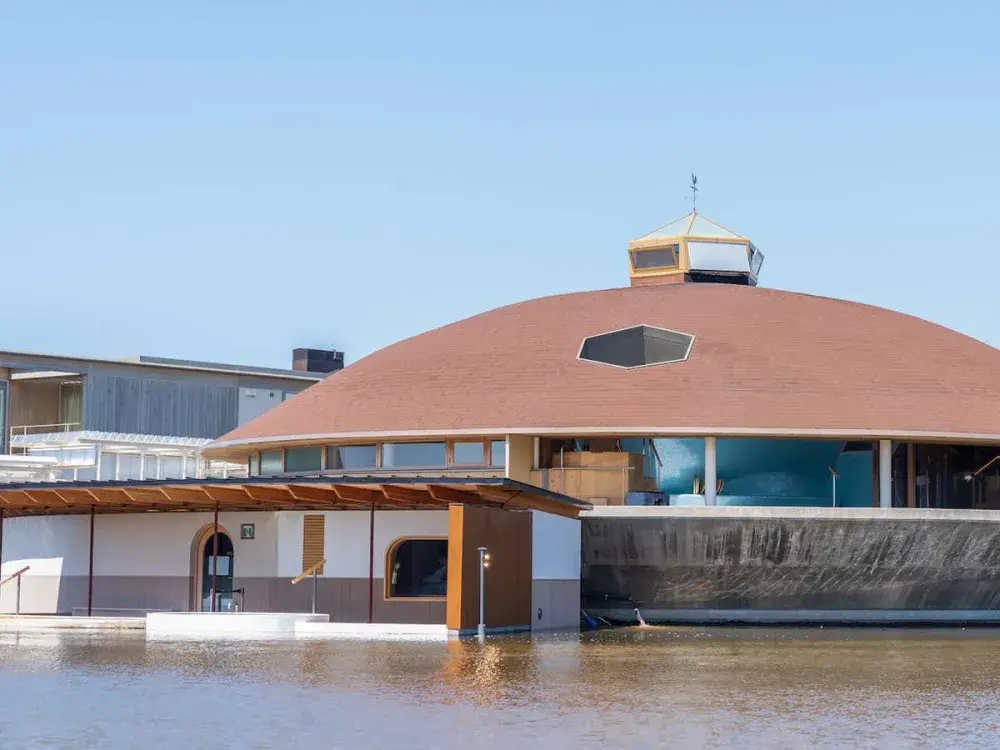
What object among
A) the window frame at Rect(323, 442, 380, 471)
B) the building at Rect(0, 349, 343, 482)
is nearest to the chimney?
the building at Rect(0, 349, 343, 482)

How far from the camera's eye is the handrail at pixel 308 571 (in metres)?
35.0

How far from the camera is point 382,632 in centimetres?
3117

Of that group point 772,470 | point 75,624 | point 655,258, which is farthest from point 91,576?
point 655,258

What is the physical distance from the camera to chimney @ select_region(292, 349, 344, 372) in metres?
85.5

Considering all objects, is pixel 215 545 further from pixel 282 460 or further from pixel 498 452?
pixel 282 460

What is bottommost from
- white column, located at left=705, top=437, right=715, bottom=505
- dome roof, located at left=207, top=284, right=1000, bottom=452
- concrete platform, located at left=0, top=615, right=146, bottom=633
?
concrete platform, located at left=0, top=615, right=146, bottom=633

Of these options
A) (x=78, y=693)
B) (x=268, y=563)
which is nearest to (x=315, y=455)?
(x=268, y=563)

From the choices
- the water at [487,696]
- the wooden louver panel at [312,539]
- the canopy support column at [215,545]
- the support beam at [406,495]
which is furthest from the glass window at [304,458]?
the water at [487,696]

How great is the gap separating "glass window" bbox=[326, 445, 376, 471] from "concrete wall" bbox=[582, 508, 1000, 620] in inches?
304

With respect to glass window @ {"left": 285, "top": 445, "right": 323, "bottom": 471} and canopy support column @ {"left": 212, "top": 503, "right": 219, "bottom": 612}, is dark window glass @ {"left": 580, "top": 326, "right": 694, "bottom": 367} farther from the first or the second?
canopy support column @ {"left": 212, "top": 503, "right": 219, "bottom": 612}

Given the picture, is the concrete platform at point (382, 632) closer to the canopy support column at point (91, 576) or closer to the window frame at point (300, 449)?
the canopy support column at point (91, 576)

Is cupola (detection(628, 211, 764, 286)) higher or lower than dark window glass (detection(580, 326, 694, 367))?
higher

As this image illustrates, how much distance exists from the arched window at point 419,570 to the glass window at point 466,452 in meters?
7.95

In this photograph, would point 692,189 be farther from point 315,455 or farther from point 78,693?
point 78,693
